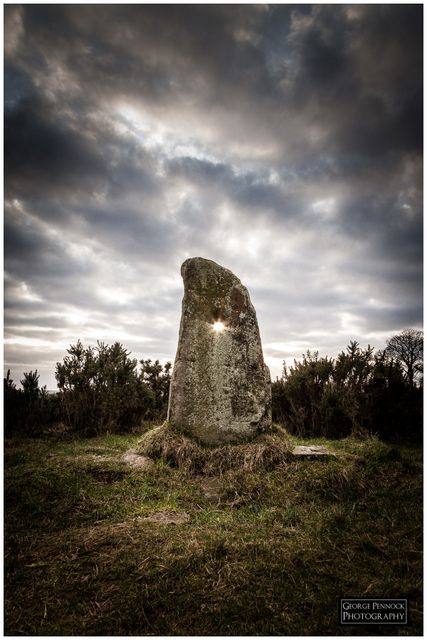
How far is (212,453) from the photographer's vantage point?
5.14 metres

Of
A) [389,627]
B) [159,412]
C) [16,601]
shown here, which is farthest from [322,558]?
[159,412]

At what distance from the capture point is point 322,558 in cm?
264

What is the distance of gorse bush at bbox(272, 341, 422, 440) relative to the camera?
6898mm

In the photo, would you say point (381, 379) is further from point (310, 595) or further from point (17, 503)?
point (17, 503)

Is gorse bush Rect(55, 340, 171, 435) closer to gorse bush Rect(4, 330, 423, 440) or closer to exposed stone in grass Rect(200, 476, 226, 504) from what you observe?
gorse bush Rect(4, 330, 423, 440)

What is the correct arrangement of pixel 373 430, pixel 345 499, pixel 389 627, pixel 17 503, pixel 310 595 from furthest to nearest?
pixel 373 430 < pixel 345 499 < pixel 17 503 < pixel 310 595 < pixel 389 627

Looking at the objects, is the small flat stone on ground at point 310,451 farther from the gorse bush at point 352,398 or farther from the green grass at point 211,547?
the gorse bush at point 352,398

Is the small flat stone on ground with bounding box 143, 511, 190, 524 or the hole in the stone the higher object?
the hole in the stone

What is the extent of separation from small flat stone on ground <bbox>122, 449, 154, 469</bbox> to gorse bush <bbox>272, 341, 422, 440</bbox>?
4326mm

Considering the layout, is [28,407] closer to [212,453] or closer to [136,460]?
[136,460]

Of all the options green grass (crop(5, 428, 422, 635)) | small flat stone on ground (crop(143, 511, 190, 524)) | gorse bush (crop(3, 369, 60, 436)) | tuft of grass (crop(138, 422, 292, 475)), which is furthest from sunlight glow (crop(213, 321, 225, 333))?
gorse bush (crop(3, 369, 60, 436))

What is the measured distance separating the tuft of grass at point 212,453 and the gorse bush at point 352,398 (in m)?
2.44

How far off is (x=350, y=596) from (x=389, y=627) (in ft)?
0.89

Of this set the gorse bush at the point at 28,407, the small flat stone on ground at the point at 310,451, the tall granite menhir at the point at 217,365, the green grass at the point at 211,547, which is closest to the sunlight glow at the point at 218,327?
the tall granite menhir at the point at 217,365
